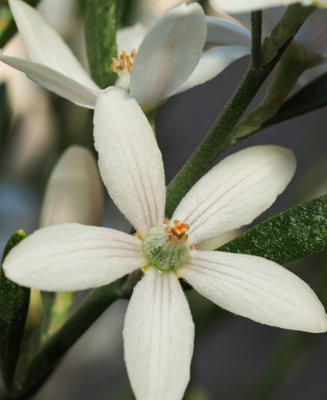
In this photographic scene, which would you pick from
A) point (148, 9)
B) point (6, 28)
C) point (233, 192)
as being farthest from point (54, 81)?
point (148, 9)

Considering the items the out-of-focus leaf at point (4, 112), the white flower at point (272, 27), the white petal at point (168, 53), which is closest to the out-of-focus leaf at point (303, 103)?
the white flower at point (272, 27)

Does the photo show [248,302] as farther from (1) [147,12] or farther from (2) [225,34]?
(1) [147,12]

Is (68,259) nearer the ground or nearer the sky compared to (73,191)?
nearer the ground

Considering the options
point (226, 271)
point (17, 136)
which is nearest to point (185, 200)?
point (226, 271)

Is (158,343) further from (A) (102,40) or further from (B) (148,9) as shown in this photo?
(B) (148,9)

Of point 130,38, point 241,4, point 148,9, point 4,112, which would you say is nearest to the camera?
point 241,4

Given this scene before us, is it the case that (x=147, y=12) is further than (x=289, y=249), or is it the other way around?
(x=147, y=12)
